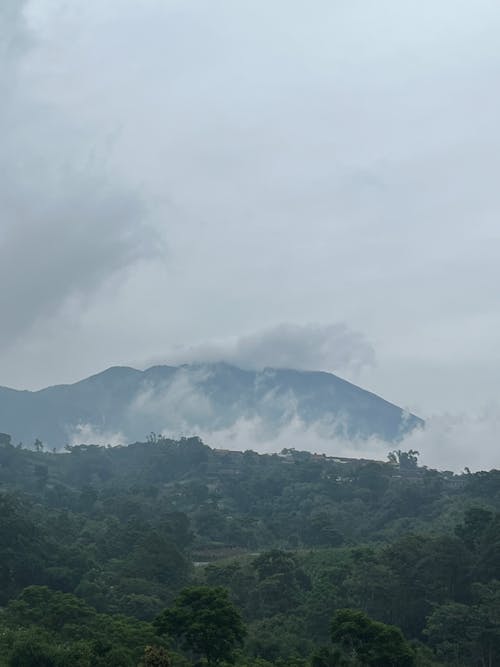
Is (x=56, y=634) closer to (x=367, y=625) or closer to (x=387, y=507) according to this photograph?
(x=367, y=625)

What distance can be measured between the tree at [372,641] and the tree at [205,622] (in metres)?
3.38

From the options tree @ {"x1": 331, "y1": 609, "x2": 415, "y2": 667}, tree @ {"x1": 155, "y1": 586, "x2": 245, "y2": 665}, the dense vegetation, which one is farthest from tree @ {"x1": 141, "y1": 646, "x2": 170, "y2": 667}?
tree @ {"x1": 331, "y1": 609, "x2": 415, "y2": 667}

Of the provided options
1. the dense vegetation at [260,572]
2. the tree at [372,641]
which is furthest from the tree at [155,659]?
the tree at [372,641]

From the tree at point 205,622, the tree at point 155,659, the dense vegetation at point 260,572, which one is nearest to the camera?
the tree at point 155,659

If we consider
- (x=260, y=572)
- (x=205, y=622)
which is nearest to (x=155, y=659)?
(x=205, y=622)

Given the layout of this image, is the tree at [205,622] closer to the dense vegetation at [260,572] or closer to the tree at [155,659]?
the dense vegetation at [260,572]

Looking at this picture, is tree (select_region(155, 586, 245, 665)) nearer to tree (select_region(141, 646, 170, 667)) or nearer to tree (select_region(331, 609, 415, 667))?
tree (select_region(331, 609, 415, 667))

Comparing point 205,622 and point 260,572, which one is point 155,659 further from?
point 260,572

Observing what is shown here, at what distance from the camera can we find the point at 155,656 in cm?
2152

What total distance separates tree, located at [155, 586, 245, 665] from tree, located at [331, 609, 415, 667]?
338cm

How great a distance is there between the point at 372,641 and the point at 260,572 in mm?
18578

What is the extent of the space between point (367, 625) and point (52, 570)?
927 inches

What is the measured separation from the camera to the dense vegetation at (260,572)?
28.2 m

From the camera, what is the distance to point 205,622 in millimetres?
27719
